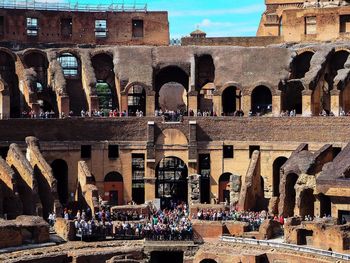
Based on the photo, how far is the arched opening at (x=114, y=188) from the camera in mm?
52312

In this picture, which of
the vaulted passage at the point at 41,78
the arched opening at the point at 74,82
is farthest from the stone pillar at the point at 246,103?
the vaulted passage at the point at 41,78

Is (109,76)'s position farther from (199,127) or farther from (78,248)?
(78,248)

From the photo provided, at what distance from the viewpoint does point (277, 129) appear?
171 feet

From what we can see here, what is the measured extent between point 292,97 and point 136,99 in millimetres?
11866

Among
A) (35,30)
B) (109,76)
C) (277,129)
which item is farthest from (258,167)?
(35,30)

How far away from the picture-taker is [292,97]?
189 ft

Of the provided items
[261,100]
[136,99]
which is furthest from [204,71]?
[136,99]

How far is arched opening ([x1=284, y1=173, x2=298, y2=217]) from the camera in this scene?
4556 cm

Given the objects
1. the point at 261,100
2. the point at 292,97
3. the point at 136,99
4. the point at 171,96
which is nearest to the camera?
the point at 292,97

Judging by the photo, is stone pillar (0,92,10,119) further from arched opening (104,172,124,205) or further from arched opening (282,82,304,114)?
arched opening (282,82,304,114)

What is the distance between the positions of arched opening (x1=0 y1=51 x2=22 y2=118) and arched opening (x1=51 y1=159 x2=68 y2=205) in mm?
5743

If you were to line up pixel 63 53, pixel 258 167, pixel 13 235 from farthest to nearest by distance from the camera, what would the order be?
pixel 63 53
pixel 258 167
pixel 13 235

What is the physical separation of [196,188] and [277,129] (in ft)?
22.5

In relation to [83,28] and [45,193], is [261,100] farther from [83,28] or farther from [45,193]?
[45,193]
